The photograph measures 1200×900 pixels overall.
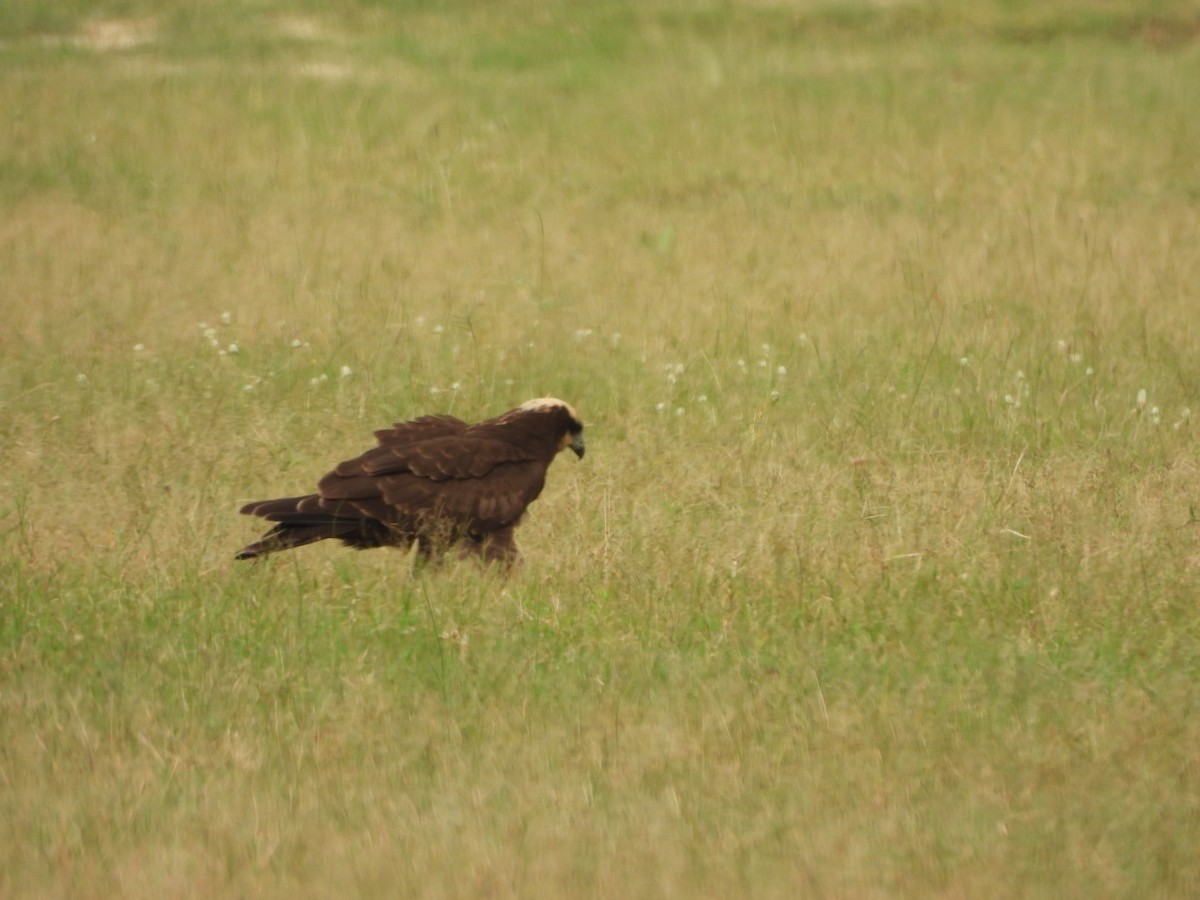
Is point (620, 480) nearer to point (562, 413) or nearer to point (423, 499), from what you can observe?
point (562, 413)

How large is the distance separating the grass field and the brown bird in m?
0.16

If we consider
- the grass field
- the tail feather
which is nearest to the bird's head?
the grass field

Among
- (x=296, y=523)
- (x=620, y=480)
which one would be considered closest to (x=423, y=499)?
(x=296, y=523)

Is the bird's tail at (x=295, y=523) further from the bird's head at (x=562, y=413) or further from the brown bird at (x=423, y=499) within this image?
the bird's head at (x=562, y=413)

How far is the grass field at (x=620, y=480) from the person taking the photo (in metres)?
4.28

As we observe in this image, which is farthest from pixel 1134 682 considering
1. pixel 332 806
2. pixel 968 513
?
pixel 332 806

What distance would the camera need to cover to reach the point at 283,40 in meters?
16.8

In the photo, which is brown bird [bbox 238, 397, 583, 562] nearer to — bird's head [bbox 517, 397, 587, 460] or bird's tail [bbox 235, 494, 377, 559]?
bird's tail [bbox 235, 494, 377, 559]

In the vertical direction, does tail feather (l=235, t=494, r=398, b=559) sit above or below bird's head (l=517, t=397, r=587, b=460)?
below

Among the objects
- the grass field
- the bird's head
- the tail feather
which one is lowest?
the grass field

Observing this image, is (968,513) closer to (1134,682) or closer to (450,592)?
(1134,682)

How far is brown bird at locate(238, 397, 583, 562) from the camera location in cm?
585

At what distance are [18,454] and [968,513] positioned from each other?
3.96 meters

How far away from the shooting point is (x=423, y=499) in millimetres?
5961
